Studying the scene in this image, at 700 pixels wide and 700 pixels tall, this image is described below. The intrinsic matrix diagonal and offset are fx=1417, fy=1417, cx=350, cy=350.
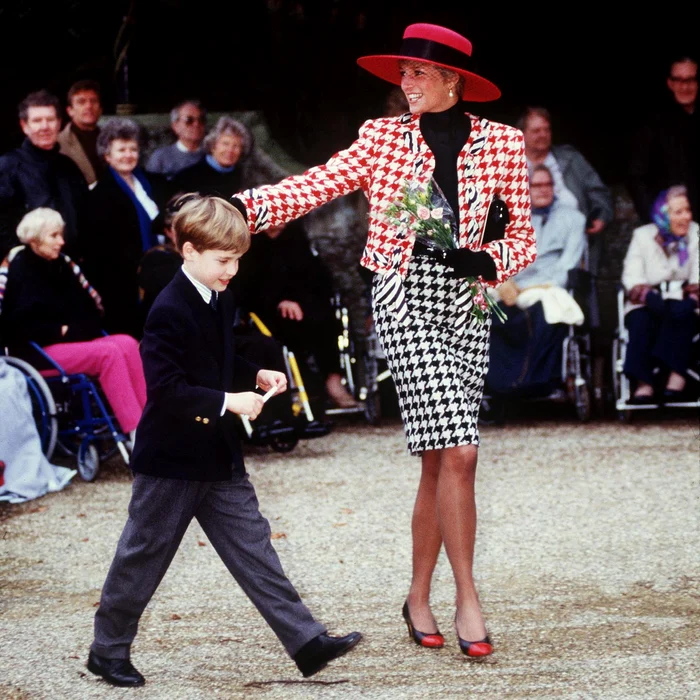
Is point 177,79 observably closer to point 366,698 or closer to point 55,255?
point 55,255

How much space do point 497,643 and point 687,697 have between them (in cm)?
74

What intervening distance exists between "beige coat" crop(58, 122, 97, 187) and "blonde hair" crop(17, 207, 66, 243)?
128 centimetres

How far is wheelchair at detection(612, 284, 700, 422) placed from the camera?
9.20m

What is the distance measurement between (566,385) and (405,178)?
5.28m

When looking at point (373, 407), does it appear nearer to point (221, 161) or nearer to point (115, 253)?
point (221, 161)

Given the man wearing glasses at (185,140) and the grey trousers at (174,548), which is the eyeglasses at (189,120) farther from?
the grey trousers at (174,548)

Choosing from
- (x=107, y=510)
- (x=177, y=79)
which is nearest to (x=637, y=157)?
(x=177, y=79)

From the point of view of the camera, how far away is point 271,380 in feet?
13.0

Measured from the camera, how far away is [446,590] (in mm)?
5109

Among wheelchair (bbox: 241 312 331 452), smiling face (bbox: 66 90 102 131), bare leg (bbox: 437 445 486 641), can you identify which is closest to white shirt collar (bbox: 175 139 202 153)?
smiling face (bbox: 66 90 102 131)

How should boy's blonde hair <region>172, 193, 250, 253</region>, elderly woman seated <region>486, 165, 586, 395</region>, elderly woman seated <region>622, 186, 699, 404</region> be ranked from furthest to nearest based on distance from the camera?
1. elderly woman seated <region>486, 165, 586, 395</region>
2. elderly woman seated <region>622, 186, 699, 404</region>
3. boy's blonde hair <region>172, 193, 250, 253</region>

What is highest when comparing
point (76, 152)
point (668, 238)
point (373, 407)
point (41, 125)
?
point (41, 125)

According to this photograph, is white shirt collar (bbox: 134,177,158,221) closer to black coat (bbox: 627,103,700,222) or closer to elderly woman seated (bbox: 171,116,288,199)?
elderly woman seated (bbox: 171,116,288,199)

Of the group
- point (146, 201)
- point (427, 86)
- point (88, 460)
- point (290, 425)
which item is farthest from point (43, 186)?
point (427, 86)
